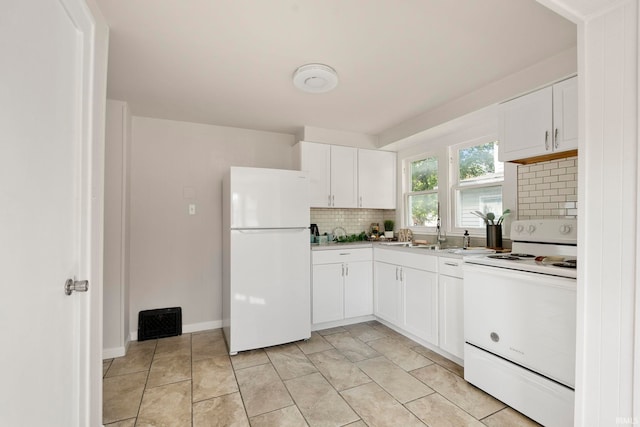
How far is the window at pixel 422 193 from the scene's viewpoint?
11.5 feet

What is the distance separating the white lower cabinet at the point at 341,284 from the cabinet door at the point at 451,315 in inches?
39.0

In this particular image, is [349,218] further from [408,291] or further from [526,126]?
[526,126]

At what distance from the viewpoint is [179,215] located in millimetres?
3197

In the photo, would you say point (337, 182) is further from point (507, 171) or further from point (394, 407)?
point (394, 407)

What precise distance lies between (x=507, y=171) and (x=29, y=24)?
3.10 metres

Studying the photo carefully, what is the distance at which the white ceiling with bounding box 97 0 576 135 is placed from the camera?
5.10ft

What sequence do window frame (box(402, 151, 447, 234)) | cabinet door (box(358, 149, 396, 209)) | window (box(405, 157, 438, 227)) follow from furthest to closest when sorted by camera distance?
cabinet door (box(358, 149, 396, 209))
window (box(405, 157, 438, 227))
window frame (box(402, 151, 447, 234))

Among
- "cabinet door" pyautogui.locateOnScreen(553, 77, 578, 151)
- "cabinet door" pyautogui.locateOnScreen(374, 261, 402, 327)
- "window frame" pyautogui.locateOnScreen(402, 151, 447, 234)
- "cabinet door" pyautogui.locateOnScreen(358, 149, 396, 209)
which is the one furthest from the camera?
"cabinet door" pyautogui.locateOnScreen(358, 149, 396, 209)

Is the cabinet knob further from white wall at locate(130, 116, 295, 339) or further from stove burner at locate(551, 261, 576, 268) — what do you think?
white wall at locate(130, 116, 295, 339)

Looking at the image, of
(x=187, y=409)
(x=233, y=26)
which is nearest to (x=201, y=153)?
(x=233, y=26)

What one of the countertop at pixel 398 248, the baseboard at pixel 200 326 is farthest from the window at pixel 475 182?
the baseboard at pixel 200 326

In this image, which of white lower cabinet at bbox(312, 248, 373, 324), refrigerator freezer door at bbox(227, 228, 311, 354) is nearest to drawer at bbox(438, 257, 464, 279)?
white lower cabinet at bbox(312, 248, 373, 324)

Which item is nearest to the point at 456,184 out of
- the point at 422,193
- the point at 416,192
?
the point at 422,193

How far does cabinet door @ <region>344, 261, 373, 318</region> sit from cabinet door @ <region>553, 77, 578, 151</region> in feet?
6.78
